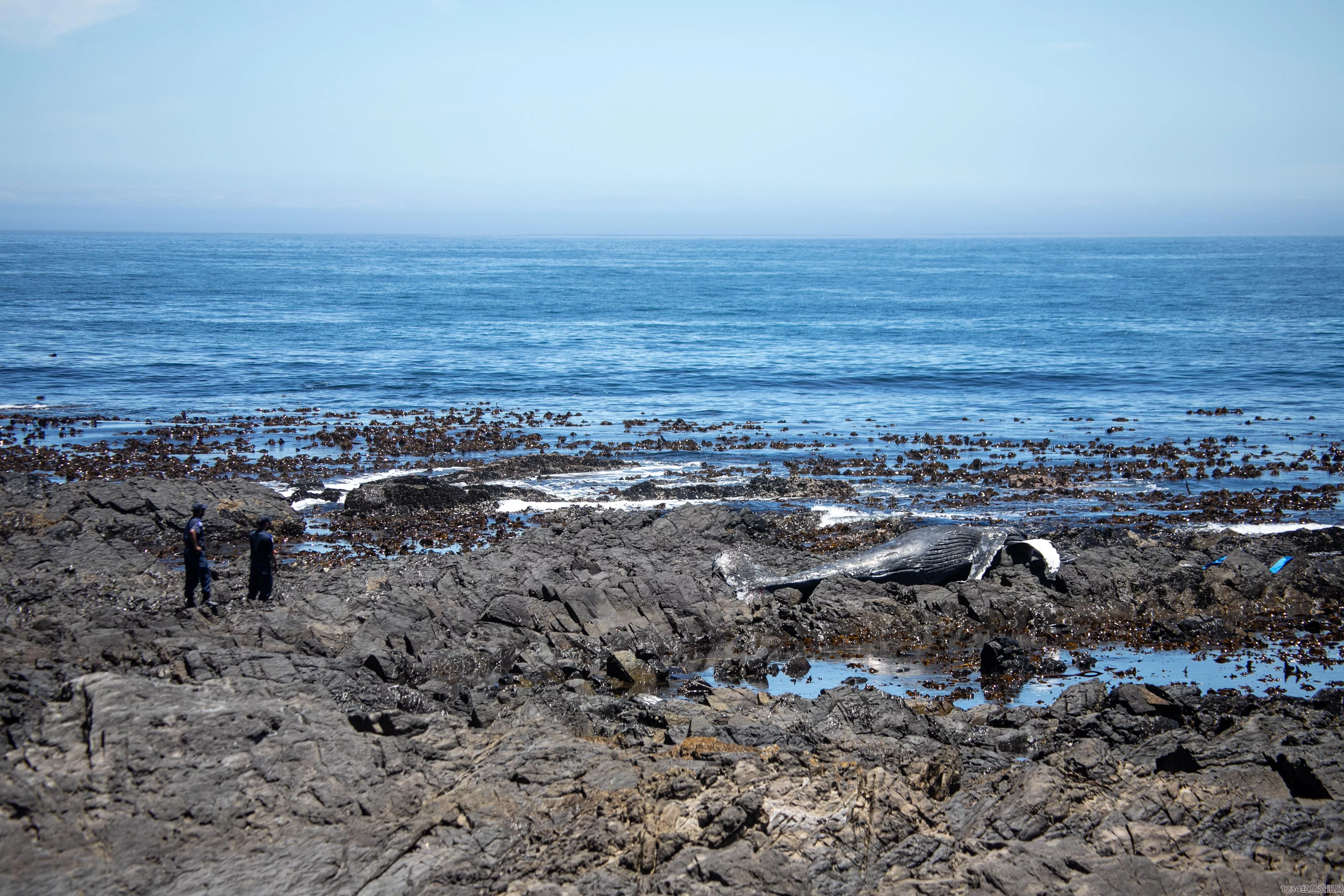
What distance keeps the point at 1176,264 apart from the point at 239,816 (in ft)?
589

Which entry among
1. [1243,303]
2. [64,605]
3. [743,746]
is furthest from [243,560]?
[1243,303]

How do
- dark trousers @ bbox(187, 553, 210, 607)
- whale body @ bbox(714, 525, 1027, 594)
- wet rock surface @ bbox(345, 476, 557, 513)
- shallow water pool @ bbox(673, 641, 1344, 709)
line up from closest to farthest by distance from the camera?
shallow water pool @ bbox(673, 641, 1344, 709) < dark trousers @ bbox(187, 553, 210, 607) < whale body @ bbox(714, 525, 1027, 594) < wet rock surface @ bbox(345, 476, 557, 513)

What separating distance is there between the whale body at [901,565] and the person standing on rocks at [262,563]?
8306mm

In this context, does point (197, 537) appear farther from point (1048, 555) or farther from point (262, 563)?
point (1048, 555)

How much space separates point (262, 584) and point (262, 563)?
358 millimetres

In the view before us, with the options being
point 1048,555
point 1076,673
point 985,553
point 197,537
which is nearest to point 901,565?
point 985,553

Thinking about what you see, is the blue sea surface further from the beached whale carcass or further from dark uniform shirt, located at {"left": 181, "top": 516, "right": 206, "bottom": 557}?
dark uniform shirt, located at {"left": 181, "top": 516, "right": 206, "bottom": 557}

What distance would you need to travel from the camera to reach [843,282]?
12200 centimetres

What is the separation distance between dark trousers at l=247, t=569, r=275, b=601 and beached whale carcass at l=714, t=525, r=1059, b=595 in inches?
327

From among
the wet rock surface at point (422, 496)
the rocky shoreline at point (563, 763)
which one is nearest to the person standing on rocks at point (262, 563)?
the rocky shoreline at point (563, 763)

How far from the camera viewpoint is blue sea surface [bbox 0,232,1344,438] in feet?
139

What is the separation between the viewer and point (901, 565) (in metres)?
19.1

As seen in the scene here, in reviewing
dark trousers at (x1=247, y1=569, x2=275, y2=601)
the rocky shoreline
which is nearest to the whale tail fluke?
the rocky shoreline

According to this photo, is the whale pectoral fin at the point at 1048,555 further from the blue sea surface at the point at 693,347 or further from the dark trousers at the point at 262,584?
the blue sea surface at the point at 693,347
